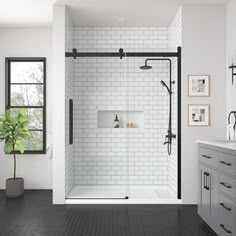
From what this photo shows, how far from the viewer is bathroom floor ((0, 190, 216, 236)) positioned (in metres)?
3.82

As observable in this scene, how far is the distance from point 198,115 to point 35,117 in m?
3.04

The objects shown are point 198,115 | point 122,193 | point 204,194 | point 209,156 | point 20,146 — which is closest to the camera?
point 209,156

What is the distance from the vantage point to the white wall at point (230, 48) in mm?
4742

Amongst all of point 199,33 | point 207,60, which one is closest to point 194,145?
point 207,60

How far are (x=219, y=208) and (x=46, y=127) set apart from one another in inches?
149

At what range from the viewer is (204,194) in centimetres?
395

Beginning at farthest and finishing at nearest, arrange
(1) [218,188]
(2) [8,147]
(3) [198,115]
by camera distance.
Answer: (2) [8,147] → (3) [198,115] → (1) [218,188]

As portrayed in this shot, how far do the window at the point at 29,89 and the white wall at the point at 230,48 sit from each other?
331cm

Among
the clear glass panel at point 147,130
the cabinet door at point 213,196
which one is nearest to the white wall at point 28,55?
the clear glass panel at point 147,130

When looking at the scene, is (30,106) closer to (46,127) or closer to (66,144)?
(46,127)

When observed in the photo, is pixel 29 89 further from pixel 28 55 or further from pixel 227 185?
pixel 227 185

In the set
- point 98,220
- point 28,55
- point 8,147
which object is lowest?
point 98,220

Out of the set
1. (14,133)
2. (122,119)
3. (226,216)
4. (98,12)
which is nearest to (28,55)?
(14,133)

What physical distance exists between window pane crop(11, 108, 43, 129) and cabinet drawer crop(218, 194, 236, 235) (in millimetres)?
3919
